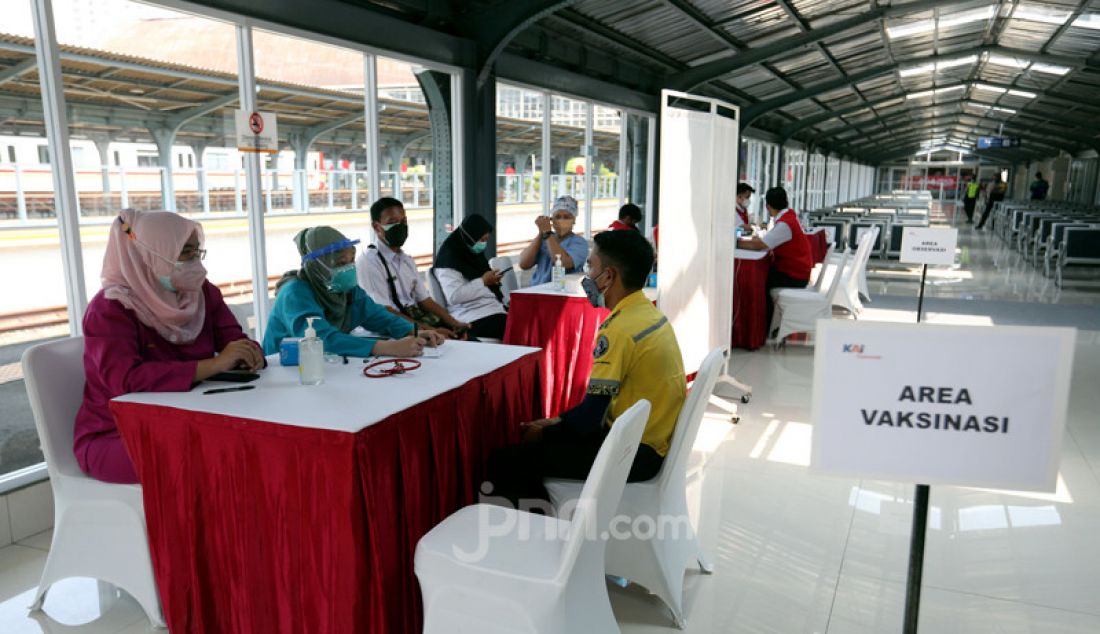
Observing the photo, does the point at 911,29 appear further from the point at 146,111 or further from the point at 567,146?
the point at 146,111

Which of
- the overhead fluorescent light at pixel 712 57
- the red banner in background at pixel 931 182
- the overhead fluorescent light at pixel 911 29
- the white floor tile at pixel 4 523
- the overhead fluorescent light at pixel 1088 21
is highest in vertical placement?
the overhead fluorescent light at pixel 911 29

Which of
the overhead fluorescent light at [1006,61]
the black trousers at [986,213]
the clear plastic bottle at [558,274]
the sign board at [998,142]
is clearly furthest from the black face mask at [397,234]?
the sign board at [998,142]

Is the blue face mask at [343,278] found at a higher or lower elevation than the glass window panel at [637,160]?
lower

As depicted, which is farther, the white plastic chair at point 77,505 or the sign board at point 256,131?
the sign board at point 256,131

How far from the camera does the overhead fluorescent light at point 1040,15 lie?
9.09m

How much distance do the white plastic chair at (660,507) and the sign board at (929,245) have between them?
396 centimetres

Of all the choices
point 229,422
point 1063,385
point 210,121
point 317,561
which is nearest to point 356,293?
point 229,422

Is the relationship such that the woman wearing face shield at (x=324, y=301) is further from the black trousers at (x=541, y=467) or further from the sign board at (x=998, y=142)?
the sign board at (x=998, y=142)

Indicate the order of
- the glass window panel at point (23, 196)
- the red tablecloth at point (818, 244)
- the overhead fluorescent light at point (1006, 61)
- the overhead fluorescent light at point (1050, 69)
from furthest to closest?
1. the overhead fluorescent light at point (1006, 61)
2. the overhead fluorescent light at point (1050, 69)
3. the red tablecloth at point (818, 244)
4. the glass window panel at point (23, 196)

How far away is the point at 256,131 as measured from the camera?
4086 mm

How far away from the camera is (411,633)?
6.98 feet

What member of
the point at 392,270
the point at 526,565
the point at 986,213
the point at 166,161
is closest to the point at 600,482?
the point at 526,565

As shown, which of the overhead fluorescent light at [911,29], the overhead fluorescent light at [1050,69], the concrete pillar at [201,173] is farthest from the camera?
the overhead fluorescent light at [1050,69]

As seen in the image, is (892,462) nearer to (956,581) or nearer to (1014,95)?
(956,581)
